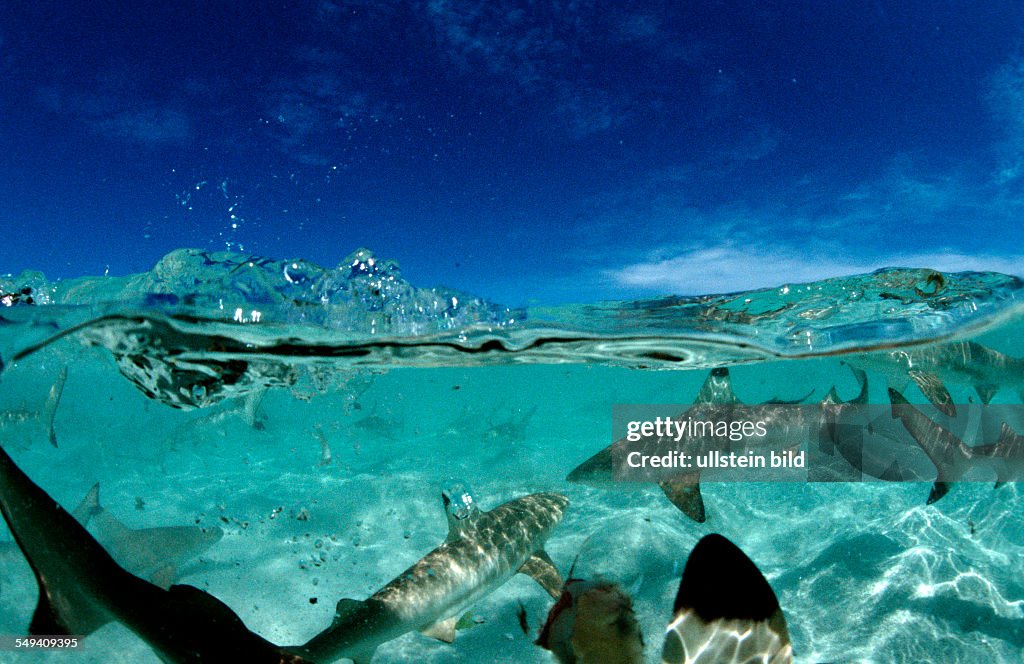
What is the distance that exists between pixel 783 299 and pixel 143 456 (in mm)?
30028

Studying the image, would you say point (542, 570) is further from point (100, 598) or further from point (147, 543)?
point (147, 543)

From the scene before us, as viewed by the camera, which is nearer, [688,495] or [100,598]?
[100,598]

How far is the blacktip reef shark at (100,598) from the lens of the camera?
338 cm

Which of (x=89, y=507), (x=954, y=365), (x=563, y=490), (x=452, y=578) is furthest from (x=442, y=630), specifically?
(x=954, y=365)

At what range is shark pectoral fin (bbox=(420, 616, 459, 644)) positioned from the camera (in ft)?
20.5

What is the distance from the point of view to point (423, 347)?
1006 centimetres

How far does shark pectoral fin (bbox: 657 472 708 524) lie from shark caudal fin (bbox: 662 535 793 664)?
380 centimetres

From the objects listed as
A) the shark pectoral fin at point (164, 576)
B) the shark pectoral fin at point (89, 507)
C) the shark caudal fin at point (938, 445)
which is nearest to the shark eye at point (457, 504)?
the shark pectoral fin at point (164, 576)

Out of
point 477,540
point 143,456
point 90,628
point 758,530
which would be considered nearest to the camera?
point 90,628

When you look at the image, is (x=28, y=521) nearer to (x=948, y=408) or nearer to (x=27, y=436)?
(x=948, y=408)

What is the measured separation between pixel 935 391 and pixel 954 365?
7.50 feet

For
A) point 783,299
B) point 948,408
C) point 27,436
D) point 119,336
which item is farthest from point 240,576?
point 27,436

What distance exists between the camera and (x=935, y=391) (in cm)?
1116

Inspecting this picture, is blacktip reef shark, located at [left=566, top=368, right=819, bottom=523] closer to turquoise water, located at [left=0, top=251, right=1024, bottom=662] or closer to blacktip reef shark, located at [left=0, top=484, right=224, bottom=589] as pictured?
turquoise water, located at [left=0, top=251, right=1024, bottom=662]
